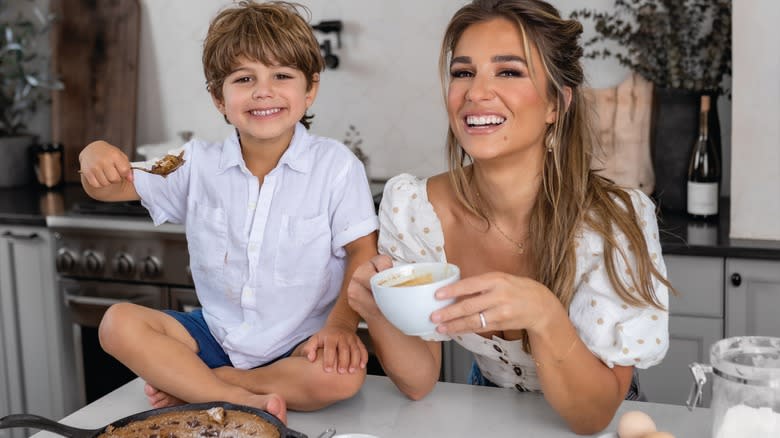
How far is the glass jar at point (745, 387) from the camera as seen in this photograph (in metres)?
1.01

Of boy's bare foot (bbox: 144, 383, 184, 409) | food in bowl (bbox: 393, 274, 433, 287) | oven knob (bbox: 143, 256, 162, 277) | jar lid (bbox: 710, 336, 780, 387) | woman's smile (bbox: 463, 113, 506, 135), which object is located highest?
woman's smile (bbox: 463, 113, 506, 135)

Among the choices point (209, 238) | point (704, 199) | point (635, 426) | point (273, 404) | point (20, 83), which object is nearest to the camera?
point (635, 426)

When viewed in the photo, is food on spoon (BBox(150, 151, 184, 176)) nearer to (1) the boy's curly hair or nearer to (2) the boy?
(2) the boy

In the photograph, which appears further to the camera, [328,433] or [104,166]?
[104,166]

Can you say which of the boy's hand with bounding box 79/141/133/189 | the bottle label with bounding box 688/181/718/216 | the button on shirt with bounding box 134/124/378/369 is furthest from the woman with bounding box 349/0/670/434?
the bottle label with bounding box 688/181/718/216

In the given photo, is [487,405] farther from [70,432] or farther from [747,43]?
[747,43]

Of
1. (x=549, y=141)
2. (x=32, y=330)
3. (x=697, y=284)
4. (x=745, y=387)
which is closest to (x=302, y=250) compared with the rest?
(x=549, y=141)

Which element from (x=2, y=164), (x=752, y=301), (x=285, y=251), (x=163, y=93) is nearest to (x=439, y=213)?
(x=285, y=251)

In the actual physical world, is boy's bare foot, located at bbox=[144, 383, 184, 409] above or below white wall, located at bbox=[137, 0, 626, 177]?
below

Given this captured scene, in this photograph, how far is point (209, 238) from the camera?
70.9 inches

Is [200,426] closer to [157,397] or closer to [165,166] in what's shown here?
[157,397]

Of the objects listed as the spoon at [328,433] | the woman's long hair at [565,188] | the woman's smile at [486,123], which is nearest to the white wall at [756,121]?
the woman's long hair at [565,188]

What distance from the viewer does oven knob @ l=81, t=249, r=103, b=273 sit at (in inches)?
110

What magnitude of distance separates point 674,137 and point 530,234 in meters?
1.12
